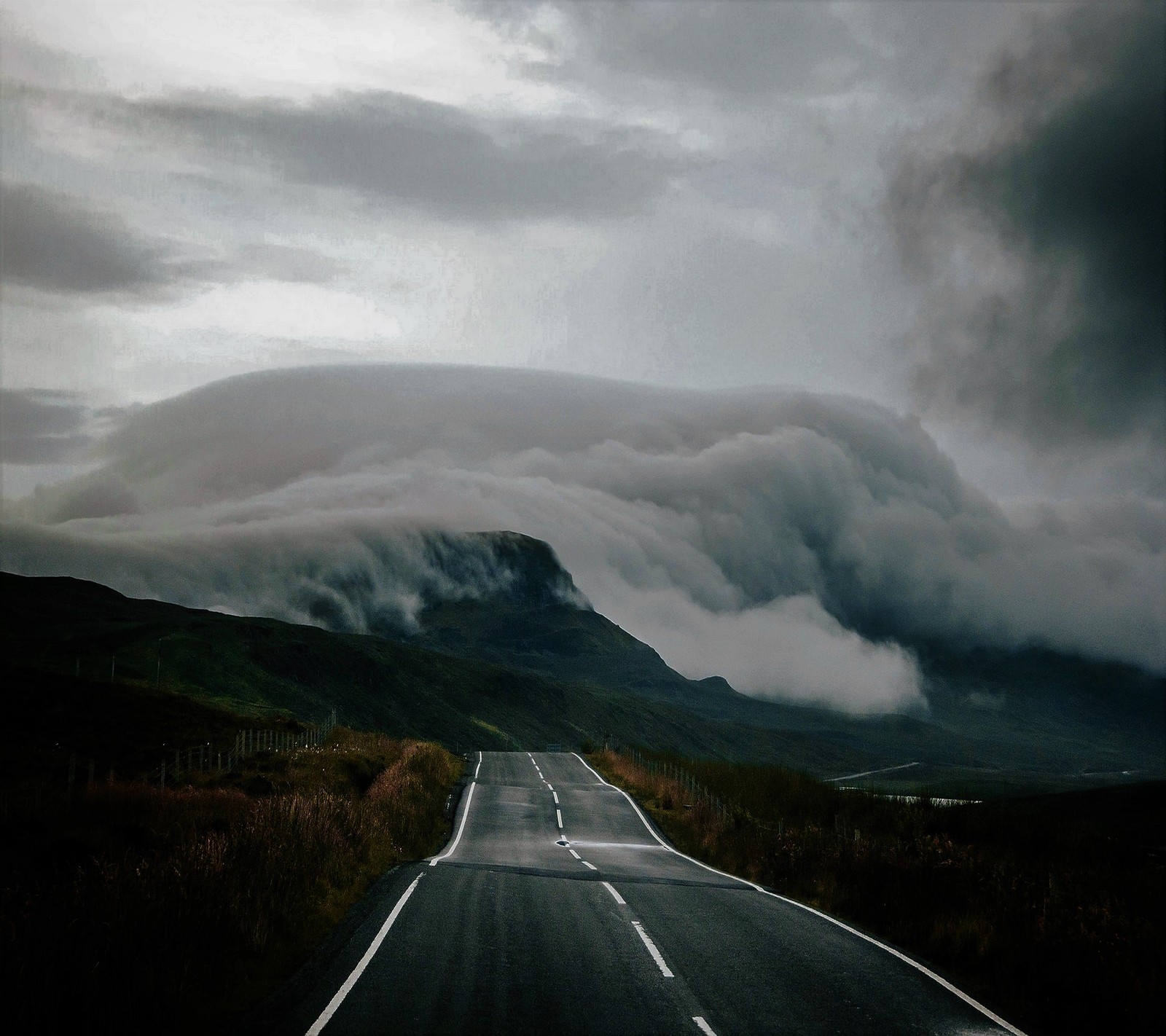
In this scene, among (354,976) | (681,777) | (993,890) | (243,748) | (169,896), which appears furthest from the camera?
(681,777)

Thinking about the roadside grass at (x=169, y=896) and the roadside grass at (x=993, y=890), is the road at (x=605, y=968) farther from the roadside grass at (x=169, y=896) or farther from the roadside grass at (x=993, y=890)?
the roadside grass at (x=993, y=890)

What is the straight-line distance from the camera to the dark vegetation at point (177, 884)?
1024cm

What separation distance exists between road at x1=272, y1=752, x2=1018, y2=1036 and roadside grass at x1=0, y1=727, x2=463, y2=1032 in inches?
39.4

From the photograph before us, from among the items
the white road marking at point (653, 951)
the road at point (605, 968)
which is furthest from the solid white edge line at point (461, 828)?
the white road marking at point (653, 951)

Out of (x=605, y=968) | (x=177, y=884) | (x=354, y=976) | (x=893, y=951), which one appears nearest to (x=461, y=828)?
(x=177, y=884)

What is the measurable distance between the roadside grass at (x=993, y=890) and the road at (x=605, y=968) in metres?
1.19

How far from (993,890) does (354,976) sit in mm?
11625

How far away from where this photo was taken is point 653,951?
13781 millimetres

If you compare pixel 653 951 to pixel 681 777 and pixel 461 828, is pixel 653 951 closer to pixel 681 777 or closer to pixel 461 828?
pixel 461 828

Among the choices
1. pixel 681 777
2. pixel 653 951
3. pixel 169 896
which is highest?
pixel 169 896

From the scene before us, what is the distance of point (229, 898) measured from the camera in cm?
1402

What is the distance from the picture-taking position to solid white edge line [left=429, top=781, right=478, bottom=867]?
82.2 feet

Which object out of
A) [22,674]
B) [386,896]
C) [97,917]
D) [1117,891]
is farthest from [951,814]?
[22,674]

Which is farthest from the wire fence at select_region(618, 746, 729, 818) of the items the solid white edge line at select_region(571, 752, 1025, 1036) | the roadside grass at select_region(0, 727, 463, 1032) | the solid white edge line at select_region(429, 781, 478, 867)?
the roadside grass at select_region(0, 727, 463, 1032)
